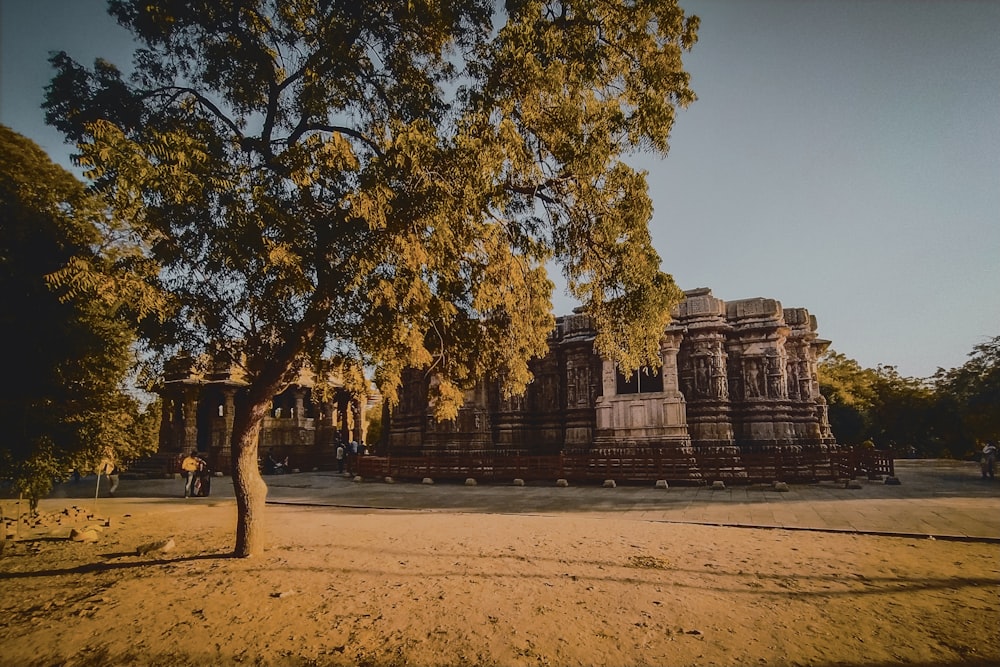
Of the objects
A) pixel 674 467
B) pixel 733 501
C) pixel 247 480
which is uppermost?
pixel 247 480

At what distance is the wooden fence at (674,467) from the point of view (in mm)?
15148

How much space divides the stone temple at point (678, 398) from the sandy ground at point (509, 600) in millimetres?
9337

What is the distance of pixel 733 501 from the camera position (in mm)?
12117

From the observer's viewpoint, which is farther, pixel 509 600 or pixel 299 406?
pixel 299 406

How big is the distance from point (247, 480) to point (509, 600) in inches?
172

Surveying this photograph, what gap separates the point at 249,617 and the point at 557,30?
7.91m

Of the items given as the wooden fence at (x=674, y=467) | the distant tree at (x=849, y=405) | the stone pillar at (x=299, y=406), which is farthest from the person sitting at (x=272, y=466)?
the distant tree at (x=849, y=405)

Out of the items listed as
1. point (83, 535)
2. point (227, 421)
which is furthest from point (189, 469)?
point (227, 421)

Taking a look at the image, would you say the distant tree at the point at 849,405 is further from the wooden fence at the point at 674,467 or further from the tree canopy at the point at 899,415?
the wooden fence at the point at 674,467

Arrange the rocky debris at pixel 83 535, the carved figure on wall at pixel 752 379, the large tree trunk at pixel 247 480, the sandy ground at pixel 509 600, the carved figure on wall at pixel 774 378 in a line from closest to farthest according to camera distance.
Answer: the sandy ground at pixel 509 600
the large tree trunk at pixel 247 480
the rocky debris at pixel 83 535
the carved figure on wall at pixel 774 378
the carved figure on wall at pixel 752 379

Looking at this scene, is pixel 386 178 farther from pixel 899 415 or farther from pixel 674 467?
pixel 899 415

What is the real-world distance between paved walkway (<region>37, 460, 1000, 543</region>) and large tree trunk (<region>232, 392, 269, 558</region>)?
18.6ft

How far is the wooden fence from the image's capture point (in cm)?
1515

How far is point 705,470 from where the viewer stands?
15.4 m
